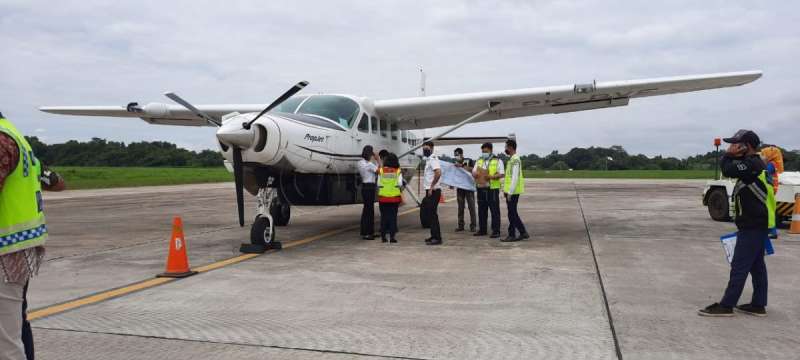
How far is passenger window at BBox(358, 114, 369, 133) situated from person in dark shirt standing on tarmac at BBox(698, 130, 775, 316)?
6871 millimetres

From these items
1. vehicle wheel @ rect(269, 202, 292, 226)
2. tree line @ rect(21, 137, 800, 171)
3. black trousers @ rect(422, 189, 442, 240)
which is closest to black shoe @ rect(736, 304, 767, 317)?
black trousers @ rect(422, 189, 442, 240)

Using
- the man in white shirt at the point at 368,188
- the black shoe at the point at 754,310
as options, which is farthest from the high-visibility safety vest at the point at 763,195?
the man in white shirt at the point at 368,188

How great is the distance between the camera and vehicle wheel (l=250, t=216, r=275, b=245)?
25.5ft

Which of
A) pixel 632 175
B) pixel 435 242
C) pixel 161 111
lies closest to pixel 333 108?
pixel 435 242

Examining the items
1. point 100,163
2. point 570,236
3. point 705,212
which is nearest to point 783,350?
point 570,236

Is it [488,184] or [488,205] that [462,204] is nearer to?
[488,205]

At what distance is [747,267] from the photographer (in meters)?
4.50

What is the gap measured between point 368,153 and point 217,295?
4.56 metres

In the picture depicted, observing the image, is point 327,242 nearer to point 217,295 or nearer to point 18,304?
point 217,295

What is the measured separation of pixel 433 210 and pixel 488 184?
1.41 meters

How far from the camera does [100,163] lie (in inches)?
2566

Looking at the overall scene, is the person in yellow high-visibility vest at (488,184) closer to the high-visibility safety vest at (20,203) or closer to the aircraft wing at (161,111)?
the aircraft wing at (161,111)

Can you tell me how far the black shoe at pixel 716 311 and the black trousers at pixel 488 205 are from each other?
501 cm

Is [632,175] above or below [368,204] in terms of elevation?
below
